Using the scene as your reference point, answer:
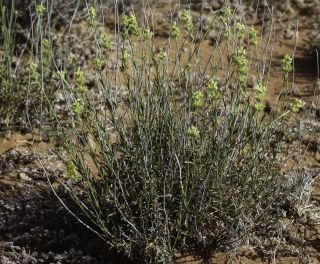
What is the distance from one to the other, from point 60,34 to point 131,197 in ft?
8.28

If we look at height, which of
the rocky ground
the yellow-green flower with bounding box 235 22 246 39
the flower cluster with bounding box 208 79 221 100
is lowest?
the rocky ground

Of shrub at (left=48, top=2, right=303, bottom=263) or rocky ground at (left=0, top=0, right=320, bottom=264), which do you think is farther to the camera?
rocky ground at (left=0, top=0, right=320, bottom=264)

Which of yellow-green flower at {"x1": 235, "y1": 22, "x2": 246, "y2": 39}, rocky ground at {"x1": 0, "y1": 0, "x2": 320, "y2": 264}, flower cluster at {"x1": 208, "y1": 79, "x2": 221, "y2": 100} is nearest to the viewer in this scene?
flower cluster at {"x1": 208, "y1": 79, "x2": 221, "y2": 100}

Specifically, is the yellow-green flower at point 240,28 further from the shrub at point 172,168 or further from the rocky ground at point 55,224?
the rocky ground at point 55,224

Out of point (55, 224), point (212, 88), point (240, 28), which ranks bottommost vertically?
point (55, 224)

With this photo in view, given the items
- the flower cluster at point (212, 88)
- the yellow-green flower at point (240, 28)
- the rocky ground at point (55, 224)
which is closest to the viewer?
the flower cluster at point (212, 88)

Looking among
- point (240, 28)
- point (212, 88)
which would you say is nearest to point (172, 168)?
point (212, 88)

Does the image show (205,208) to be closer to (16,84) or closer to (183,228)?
A: (183,228)

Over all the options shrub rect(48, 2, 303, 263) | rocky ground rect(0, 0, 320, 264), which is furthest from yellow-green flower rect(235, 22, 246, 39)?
rocky ground rect(0, 0, 320, 264)

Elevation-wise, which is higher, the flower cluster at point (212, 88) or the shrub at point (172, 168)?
the flower cluster at point (212, 88)

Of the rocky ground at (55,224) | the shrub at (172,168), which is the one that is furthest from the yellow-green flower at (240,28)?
the rocky ground at (55,224)

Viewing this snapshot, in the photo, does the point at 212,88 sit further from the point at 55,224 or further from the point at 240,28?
the point at 55,224

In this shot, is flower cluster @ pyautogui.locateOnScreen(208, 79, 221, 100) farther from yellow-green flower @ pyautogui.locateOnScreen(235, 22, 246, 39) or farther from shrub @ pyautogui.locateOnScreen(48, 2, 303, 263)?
yellow-green flower @ pyautogui.locateOnScreen(235, 22, 246, 39)

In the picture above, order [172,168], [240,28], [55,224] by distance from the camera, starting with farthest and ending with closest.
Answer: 1. [55,224]
2. [172,168]
3. [240,28]
